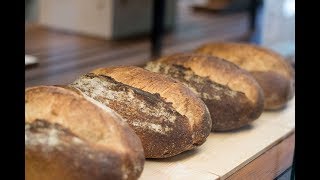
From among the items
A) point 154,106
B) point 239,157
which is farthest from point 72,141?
point 239,157

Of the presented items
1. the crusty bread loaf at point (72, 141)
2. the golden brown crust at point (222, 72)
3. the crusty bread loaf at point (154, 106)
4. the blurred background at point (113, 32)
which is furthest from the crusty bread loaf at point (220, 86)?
the blurred background at point (113, 32)

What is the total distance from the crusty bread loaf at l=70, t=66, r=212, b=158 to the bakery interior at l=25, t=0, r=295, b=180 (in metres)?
0.04

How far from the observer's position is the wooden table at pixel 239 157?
1.00 meters

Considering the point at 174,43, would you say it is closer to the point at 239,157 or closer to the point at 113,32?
the point at 113,32

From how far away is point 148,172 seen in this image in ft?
3.22

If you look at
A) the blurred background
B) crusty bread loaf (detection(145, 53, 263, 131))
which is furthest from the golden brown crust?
the blurred background

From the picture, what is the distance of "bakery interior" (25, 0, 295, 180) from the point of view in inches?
42.2

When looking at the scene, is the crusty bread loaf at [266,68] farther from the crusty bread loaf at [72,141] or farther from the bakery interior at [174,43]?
the crusty bread loaf at [72,141]

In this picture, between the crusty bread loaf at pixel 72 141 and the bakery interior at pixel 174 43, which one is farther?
the bakery interior at pixel 174 43

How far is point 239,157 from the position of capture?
3.54ft

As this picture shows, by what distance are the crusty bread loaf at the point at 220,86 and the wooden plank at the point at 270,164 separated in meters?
0.10

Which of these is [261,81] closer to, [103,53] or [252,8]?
[103,53]

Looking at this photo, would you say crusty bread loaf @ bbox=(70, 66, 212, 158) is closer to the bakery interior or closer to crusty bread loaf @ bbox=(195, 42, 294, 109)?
the bakery interior

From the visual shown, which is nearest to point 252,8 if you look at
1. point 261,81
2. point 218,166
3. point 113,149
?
point 261,81
